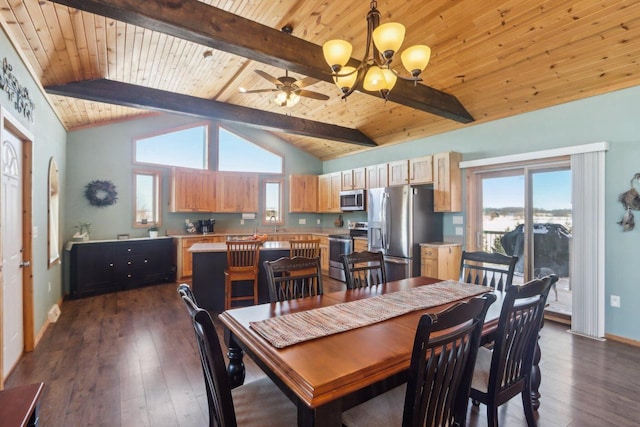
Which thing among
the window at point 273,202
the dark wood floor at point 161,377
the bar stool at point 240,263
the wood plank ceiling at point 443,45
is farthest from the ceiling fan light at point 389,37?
the window at point 273,202

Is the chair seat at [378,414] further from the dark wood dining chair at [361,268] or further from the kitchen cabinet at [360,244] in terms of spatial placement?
the kitchen cabinet at [360,244]

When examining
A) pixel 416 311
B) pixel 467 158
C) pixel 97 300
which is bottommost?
pixel 97 300

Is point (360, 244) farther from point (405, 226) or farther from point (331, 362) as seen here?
point (331, 362)

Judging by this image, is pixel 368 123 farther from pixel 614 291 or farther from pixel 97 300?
pixel 97 300

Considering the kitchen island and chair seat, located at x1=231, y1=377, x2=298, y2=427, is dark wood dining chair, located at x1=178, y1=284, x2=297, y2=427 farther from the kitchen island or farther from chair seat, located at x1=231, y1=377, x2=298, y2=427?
the kitchen island

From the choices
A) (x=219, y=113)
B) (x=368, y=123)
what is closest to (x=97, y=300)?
(x=219, y=113)

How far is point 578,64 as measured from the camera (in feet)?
10.3

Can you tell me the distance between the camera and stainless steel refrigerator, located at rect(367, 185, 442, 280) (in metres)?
4.60

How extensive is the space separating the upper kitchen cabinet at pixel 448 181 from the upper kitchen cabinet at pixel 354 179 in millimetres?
1637

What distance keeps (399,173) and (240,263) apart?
9.99 feet

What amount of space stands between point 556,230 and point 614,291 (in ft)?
2.83

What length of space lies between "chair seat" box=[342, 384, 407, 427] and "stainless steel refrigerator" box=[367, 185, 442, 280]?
3294 millimetres

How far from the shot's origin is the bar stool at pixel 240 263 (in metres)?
3.84

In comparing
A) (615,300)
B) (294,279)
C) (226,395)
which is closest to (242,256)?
(294,279)
